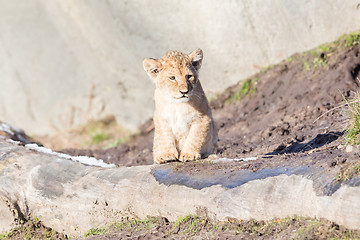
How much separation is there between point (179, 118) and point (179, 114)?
0.05m

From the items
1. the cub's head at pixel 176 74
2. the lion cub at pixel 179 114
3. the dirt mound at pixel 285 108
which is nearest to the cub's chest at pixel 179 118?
the lion cub at pixel 179 114

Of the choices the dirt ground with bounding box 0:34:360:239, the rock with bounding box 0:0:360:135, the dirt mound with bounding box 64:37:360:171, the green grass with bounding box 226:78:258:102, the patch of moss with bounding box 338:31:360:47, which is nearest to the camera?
the dirt ground with bounding box 0:34:360:239

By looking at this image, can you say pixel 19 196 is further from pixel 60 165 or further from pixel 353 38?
pixel 353 38

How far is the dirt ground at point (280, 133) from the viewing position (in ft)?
14.9

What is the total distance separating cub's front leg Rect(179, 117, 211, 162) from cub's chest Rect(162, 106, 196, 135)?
3.1 inches

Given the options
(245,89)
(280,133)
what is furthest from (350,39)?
(245,89)

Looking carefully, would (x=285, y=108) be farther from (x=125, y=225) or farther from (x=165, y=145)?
(x=125, y=225)

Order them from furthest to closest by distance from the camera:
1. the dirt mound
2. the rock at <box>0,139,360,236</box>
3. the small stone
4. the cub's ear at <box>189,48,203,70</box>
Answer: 1. the dirt mound
2. the cub's ear at <box>189,48,203,70</box>
3. the small stone
4. the rock at <box>0,139,360,236</box>

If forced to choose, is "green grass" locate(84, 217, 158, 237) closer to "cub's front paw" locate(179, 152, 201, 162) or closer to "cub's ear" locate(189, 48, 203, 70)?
"cub's front paw" locate(179, 152, 201, 162)

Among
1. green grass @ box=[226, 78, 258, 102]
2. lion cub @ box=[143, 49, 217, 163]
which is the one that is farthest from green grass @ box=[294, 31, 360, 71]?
lion cub @ box=[143, 49, 217, 163]

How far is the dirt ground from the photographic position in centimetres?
453

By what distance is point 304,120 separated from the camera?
845 centimetres

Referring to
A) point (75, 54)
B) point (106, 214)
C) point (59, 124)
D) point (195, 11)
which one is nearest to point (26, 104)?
point (59, 124)

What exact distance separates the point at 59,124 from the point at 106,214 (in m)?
10.1
